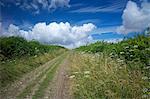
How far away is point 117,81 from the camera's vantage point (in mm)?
10180

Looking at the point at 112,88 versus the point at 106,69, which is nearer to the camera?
the point at 112,88

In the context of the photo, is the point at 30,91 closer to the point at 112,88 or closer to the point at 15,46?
the point at 112,88

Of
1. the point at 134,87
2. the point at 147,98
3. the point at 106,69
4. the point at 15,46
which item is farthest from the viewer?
the point at 15,46

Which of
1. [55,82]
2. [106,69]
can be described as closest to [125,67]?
[106,69]

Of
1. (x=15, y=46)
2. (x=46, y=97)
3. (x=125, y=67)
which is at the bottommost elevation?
(x=46, y=97)

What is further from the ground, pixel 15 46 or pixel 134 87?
pixel 15 46

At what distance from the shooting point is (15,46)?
27.6 meters

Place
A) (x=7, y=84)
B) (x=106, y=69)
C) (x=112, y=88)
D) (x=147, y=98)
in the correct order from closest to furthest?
(x=147, y=98) → (x=112, y=88) → (x=106, y=69) → (x=7, y=84)

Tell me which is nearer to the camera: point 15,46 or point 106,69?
point 106,69

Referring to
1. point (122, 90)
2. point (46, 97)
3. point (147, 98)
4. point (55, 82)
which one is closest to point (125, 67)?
point (122, 90)

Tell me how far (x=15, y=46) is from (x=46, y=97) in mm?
17179

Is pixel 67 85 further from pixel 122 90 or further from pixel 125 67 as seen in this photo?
pixel 122 90

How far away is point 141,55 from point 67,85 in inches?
143

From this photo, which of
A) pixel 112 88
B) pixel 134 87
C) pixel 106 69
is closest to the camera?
pixel 134 87
